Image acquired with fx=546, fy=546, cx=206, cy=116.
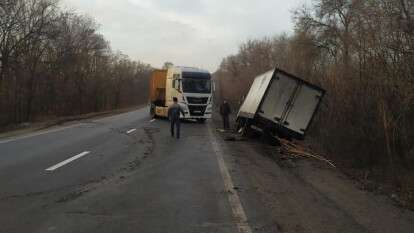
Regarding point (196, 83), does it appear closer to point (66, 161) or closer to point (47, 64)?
point (66, 161)

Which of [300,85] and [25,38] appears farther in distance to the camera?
[25,38]

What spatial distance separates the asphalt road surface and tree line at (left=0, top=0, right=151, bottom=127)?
24356 mm

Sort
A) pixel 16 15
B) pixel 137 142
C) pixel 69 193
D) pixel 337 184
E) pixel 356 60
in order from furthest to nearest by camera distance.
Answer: pixel 16 15 → pixel 137 142 → pixel 356 60 → pixel 337 184 → pixel 69 193

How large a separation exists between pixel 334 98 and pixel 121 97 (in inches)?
3295

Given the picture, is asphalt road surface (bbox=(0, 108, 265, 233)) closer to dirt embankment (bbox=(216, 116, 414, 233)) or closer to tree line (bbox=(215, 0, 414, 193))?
dirt embankment (bbox=(216, 116, 414, 233))

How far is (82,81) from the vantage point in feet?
224

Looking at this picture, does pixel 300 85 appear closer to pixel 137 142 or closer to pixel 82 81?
pixel 137 142

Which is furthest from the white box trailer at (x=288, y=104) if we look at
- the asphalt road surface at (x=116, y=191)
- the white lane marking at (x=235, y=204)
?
the white lane marking at (x=235, y=204)

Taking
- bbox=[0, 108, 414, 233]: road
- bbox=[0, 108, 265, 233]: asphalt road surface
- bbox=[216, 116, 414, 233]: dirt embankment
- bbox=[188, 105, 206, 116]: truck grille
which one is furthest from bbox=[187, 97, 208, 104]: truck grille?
bbox=[216, 116, 414, 233]: dirt embankment

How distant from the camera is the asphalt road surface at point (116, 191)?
702cm

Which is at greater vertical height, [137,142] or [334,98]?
[334,98]

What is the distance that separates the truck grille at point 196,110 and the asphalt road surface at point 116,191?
16399mm

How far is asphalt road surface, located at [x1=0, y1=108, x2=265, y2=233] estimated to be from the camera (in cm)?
702

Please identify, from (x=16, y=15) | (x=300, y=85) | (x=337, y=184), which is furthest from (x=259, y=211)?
(x=16, y=15)
